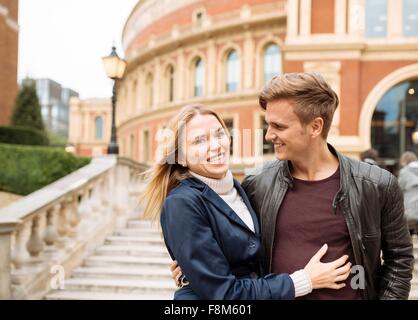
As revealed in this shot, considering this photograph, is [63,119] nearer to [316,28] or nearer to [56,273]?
[316,28]

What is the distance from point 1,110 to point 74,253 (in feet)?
71.6

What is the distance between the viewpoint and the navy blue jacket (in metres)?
1.67

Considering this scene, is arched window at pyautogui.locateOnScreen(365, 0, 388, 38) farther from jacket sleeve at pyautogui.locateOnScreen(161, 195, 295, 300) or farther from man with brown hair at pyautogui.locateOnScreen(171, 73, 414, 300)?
jacket sleeve at pyautogui.locateOnScreen(161, 195, 295, 300)

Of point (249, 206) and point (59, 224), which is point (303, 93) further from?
point (59, 224)

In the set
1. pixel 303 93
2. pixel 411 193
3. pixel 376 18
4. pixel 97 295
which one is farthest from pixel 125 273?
pixel 376 18

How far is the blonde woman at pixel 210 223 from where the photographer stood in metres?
1.68

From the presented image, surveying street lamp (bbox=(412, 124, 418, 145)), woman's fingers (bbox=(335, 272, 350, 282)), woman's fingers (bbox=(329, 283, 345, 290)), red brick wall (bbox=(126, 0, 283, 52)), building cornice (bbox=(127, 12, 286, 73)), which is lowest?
woman's fingers (bbox=(329, 283, 345, 290))

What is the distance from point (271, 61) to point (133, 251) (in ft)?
73.3

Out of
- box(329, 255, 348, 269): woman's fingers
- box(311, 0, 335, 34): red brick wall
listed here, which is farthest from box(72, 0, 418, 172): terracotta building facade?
box(329, 255, 348, 269): woman's fingers

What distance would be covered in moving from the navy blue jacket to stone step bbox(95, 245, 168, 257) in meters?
5.52

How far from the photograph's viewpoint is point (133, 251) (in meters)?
7.26

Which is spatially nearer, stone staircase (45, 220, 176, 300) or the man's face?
the man's face

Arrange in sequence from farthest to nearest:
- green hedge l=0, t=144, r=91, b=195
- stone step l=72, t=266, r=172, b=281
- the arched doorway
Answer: the arched doorway, green hedge l=0, t=144, r=91, b=195, stone step l=72, t=266, r=172, b=281

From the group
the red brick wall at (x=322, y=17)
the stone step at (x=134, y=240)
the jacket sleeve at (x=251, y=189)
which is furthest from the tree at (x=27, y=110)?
the jacket sleeve at (x=251, y=189)
